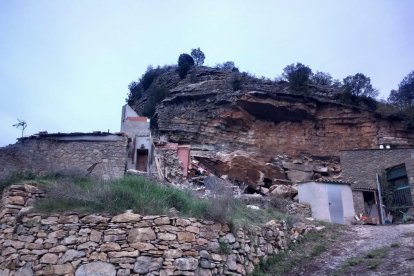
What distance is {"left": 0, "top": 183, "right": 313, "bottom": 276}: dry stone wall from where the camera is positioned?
20.7ft

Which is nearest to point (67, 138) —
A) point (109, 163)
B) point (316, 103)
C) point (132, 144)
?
point (109, 163)

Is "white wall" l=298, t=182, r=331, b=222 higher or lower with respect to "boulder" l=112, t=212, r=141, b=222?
higher

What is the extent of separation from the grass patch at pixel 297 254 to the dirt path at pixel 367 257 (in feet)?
0.58

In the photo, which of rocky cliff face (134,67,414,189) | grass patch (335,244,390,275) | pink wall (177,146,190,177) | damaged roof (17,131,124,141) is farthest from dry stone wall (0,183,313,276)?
rocky cliff face (134,67,414,189)

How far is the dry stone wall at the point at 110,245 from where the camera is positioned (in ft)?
20.7

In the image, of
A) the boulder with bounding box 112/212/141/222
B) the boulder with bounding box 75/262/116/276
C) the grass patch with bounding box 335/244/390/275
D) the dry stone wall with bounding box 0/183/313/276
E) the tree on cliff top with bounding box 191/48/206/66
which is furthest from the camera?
the tree on cliff top with bounding box 191/48/206/66

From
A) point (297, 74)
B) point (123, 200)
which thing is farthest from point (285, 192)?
point (297, 74)

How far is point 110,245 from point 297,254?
15.9ft

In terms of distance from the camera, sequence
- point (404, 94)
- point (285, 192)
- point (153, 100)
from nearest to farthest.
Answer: point (285, 192) → point (404, 94) → point (153, 100)

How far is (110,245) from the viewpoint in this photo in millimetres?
6434

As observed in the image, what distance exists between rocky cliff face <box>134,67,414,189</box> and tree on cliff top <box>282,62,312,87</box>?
765 millimetres

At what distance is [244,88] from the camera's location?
26375 mm

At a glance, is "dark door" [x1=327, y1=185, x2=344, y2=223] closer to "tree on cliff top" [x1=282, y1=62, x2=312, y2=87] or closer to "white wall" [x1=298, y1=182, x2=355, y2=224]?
"white wall" [x1=298, y1=182, x2=355, y2=224]

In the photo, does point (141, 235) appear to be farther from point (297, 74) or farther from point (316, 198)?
point (297, 74)
